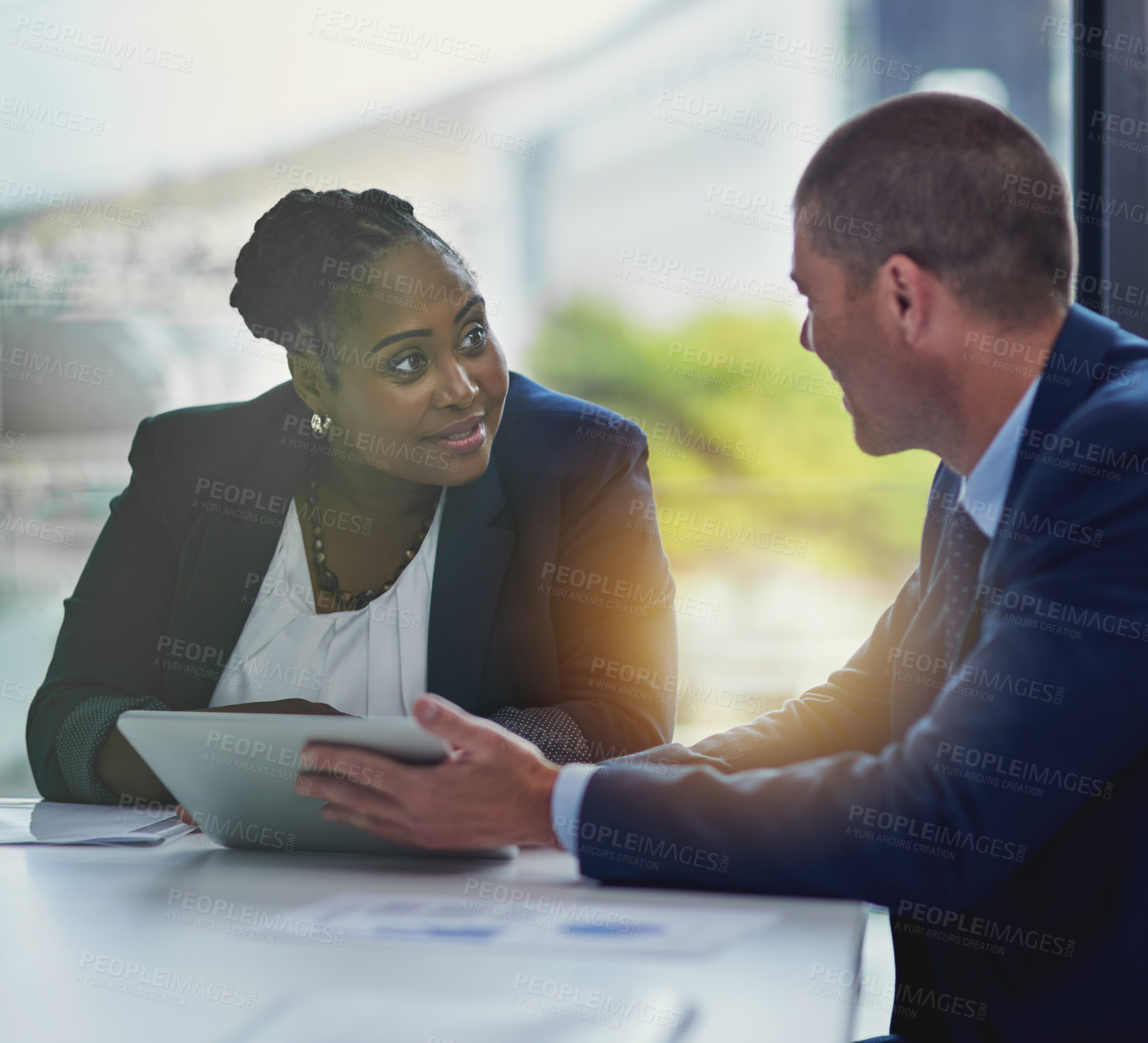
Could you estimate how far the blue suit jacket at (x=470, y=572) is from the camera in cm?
170

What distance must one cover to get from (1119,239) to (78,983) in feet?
5.80

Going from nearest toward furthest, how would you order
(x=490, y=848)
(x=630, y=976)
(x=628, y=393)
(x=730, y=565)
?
(x=630, y=976) → (x=490, y=848) → (x=730, y=565) → (x=628, y=393)

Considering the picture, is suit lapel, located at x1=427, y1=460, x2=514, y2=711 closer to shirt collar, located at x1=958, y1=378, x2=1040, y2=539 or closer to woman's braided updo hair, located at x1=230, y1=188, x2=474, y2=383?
woman's braided updo hair, located at x1=230, y1=188, x2=474, y2=383

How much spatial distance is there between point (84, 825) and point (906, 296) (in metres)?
1.11

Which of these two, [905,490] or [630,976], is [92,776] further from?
[905,490]

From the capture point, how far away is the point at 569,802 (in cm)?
95

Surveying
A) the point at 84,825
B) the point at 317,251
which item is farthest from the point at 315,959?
the point at 317,251

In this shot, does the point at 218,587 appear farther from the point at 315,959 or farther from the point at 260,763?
the point at 315,959

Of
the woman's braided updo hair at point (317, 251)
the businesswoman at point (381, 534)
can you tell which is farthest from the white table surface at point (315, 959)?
the woman's braided updo hair at point (317, 251)

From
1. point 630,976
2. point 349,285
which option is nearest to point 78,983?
point 630,976

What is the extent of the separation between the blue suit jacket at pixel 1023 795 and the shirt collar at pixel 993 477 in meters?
0.05

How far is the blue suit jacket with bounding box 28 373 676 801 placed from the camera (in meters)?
1.70

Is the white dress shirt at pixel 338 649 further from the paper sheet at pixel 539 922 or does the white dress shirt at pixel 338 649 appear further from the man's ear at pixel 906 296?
the man's ear at pixel 906 296

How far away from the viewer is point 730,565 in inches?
168
